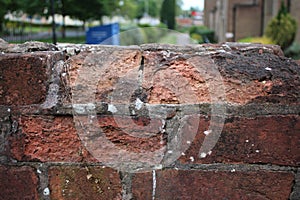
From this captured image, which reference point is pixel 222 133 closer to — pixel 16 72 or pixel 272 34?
pixel 16 72

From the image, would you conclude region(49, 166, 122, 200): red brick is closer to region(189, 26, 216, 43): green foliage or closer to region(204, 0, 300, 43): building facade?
region(189, 26, 216, 43): green foliage

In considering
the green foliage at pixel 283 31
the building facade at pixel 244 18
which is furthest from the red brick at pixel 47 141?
the building facade at pixel 244 18

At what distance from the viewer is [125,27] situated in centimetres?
1816

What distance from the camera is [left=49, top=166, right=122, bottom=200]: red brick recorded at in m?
0.89

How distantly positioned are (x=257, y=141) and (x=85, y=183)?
389 millimetres

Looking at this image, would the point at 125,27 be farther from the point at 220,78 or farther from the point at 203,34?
the point at 220,78

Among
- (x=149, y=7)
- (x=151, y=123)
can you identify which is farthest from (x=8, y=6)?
(x=149, y=7)

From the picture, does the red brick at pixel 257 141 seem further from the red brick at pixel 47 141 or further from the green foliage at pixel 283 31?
the green foliage at pixel 283 31

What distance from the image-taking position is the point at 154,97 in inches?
34.1

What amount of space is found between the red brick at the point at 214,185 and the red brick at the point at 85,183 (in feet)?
0.16

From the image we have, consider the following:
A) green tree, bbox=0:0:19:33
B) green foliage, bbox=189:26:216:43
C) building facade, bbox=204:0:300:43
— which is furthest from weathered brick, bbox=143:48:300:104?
building facade, bbox=204:0:300:43

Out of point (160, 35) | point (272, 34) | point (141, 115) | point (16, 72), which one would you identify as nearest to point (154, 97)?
point (141, 115)

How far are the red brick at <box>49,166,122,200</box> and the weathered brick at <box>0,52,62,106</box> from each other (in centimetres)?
17

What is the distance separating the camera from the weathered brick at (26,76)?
863 millimetres
